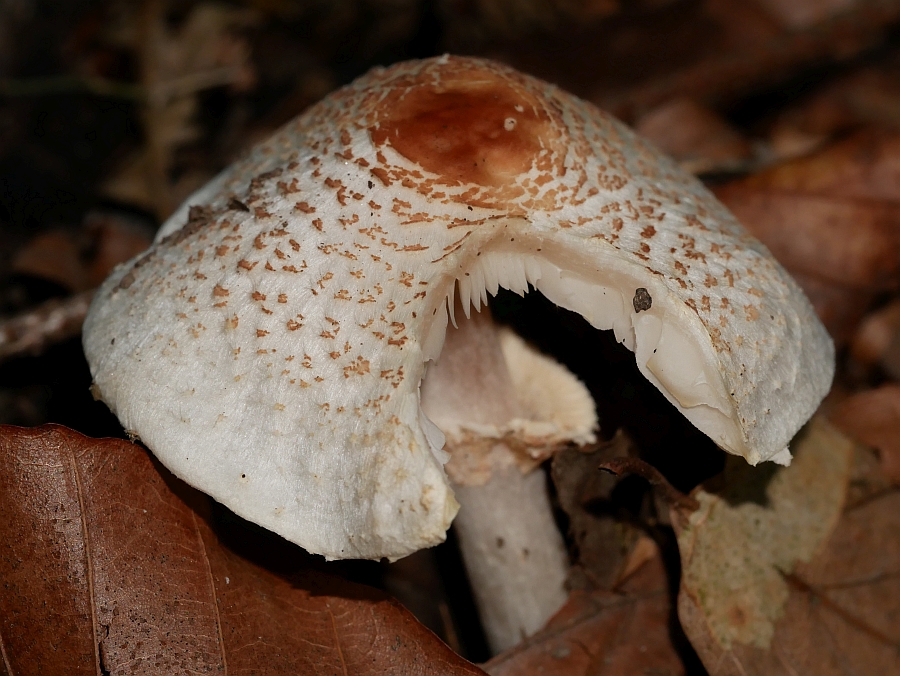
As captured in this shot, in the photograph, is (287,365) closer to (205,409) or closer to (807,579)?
(205,409)

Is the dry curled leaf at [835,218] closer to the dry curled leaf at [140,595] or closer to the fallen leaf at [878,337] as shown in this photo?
the fallen leaf at [878,337]

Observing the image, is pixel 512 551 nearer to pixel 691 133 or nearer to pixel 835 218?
pixel 835 218

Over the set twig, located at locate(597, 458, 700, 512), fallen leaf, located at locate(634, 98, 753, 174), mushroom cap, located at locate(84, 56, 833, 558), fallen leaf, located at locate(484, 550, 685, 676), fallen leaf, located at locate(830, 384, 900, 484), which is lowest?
fallen leaf, located at locate(484, 550, 685, 676)

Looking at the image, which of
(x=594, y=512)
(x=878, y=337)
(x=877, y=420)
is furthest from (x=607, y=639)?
(x=878, y=337)

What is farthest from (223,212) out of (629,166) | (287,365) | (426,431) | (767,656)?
(767,656)

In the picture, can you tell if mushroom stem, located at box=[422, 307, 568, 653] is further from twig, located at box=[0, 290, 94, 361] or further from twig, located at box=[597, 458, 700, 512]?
twig, located at box=[0, 290, 94, 361]

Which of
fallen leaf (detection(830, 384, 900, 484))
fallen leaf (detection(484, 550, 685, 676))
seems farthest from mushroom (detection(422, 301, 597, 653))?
fallen leaf (detection(830, 384, 900, 484))

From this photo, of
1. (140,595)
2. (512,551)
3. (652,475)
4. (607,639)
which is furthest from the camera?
(512,551)
